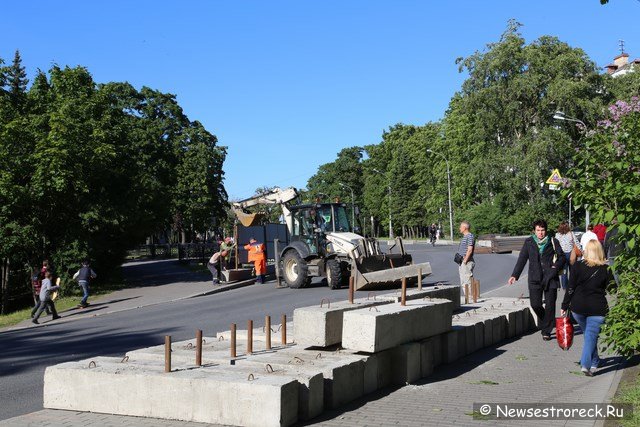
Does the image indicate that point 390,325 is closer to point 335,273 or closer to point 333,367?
point 333,367

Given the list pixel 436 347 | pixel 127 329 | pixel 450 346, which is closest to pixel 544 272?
pixel 450 346

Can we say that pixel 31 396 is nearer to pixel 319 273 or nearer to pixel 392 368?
pixel 392 368

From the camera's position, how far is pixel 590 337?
834cm

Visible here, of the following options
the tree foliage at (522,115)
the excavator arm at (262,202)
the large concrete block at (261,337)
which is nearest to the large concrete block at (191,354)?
the large concrete block at (261,337)

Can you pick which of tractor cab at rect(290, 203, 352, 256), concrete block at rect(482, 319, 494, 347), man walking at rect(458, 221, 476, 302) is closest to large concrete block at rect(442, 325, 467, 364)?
concrete block at rect(482, 319, 494, 347)

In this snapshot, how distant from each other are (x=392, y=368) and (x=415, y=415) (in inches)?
54.1

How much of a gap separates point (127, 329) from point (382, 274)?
711 cm

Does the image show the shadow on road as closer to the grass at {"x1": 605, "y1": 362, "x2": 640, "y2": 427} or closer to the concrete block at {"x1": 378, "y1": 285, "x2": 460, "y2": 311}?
the concrete block at {"x1": 378, "y1": 285, "x2": 460, "y2": 311}

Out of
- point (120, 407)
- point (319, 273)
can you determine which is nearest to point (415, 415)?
point (120, 407)

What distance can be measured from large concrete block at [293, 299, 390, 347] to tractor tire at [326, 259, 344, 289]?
1425 cm

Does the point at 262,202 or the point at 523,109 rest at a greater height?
the point at 523,109

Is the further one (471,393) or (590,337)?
(590,337)

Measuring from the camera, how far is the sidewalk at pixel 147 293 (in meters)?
21.3

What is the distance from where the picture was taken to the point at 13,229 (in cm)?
2531
